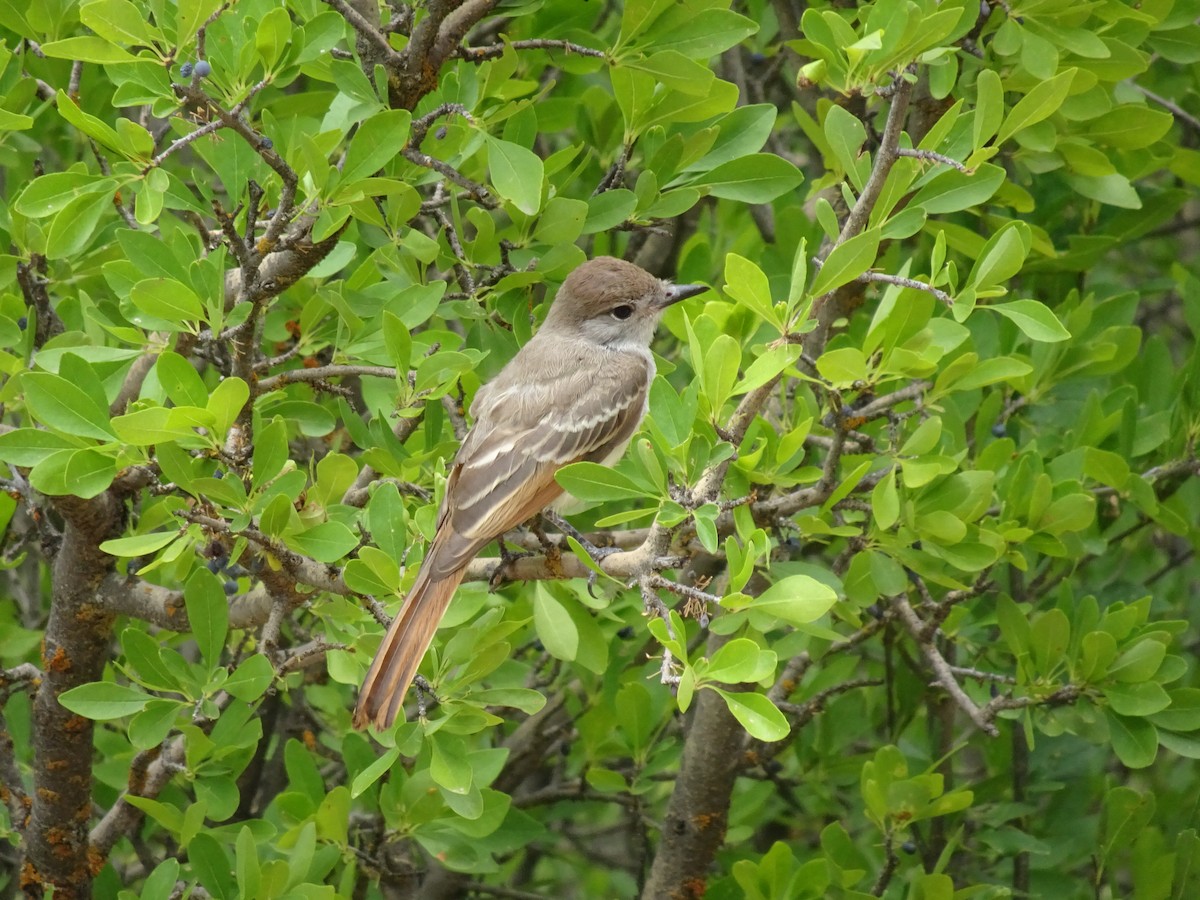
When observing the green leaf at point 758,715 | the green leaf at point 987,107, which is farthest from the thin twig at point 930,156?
the green leaf at point 758,715

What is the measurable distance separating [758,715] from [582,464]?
2.40ft

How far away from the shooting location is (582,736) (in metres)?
5.12

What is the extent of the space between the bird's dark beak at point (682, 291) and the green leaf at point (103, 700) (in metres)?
2.29

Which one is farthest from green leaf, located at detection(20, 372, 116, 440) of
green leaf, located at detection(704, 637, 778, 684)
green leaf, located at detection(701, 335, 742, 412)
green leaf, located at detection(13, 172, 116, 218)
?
green leaf, located at detection(704, 637, 778, 684)

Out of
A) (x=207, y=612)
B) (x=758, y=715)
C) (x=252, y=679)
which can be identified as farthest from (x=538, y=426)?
(x=758, y=715)

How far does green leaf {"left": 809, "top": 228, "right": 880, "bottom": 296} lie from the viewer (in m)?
2.92

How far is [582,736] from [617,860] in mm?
2189

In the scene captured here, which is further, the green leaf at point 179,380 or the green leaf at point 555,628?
the green leaf at point 555,628

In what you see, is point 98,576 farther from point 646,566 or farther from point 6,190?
point 6,190

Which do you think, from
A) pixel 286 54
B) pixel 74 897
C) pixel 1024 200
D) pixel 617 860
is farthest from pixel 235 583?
pixel 617 860

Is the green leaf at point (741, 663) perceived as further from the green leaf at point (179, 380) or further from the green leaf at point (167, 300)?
the green leaf at point (167, 300)

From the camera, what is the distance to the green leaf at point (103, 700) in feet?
11.6

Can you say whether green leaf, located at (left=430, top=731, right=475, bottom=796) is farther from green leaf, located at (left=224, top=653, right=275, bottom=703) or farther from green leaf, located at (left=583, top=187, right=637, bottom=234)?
green leaf, located at (left=583, top=187, right=637, bottom=234)

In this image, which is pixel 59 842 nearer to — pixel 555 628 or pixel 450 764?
pixel 450 764
